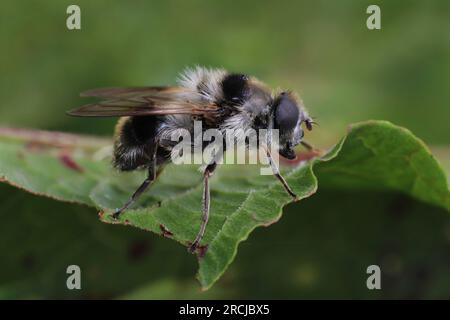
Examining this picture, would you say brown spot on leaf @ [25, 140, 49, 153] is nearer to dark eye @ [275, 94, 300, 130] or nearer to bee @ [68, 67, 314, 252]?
bee @ [68, 67, 314, 252]

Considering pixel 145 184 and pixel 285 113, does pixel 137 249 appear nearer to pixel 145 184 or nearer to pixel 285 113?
pixel 145 184

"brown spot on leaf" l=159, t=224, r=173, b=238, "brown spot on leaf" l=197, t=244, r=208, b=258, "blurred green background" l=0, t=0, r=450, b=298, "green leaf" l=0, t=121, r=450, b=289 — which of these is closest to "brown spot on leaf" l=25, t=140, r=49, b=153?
"green leaf" l=0, t=121, r=450, b=289

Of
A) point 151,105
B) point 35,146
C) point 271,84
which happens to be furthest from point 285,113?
point 271,84

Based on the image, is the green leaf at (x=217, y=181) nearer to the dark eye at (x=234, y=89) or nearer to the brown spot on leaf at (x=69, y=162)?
the brown spot on leaf at (x=69, y=162)

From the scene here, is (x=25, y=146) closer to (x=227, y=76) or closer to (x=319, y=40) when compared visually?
(x=227, y=76)

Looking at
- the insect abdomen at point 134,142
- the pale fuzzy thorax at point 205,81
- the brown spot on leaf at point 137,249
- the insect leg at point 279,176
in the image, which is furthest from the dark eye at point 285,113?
the brown spot on leaf at point 137,249
